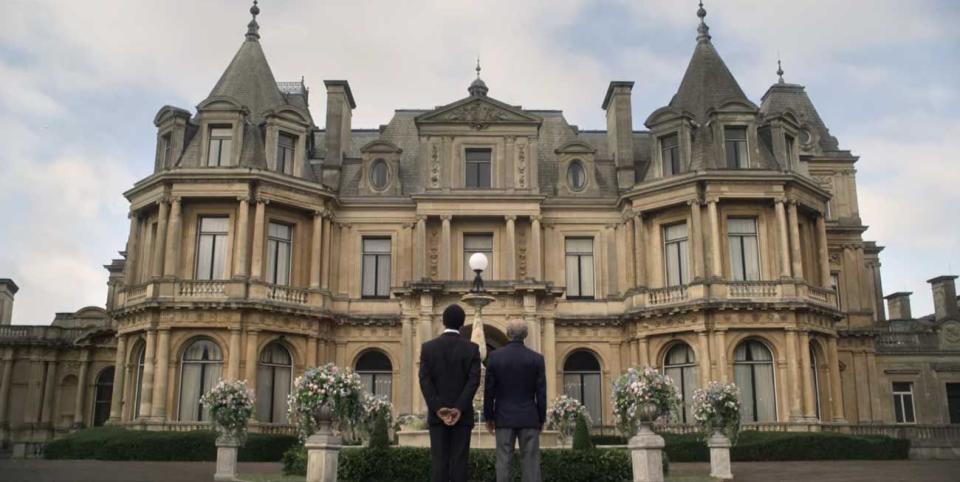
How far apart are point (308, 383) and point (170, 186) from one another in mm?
17111

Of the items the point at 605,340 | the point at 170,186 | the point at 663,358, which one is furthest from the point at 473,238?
the point at 170,186

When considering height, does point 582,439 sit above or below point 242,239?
below

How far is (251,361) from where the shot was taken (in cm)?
3109

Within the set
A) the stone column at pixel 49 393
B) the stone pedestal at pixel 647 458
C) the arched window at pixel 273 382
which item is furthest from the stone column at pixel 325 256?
the stone pedestal at pixel 647 458

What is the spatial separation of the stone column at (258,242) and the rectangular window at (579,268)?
12.3 m

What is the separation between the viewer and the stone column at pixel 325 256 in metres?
34.0

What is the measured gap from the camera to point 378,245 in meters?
35.5

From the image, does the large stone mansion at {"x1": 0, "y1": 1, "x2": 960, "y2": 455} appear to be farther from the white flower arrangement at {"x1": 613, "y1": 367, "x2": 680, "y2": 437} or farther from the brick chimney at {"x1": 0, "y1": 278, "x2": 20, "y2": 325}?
the brick chimney at {"x1": 0, "y1": 278, "x2": 20, "y2": 325}

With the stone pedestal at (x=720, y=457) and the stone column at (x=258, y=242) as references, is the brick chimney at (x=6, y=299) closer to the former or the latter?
the stone column at (x=258, y=242)

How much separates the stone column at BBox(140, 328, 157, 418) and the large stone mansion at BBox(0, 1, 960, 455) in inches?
3.2

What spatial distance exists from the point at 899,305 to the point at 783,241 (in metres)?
22.0

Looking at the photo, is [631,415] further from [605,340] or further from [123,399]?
[123,399]

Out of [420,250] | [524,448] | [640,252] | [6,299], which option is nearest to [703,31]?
[640,252]

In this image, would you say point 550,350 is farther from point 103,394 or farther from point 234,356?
point 103,394
